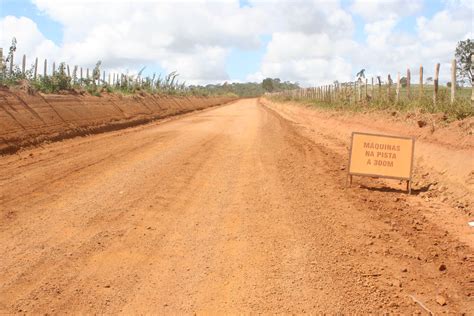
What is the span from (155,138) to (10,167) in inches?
208

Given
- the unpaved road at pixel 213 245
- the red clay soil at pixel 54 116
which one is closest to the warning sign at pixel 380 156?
the unpaved road at pixel 213 245

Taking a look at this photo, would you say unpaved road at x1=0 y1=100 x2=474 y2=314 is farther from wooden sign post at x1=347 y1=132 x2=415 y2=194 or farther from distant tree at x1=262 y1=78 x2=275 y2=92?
distant tree at x1=262 y1=78 x2=275 y2=92

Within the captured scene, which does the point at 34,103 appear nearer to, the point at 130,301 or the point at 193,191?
the point at 193,191

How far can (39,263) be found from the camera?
195 inches

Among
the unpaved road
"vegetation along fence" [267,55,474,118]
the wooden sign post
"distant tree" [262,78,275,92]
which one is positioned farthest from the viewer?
"distant tree" [262,78,275,92]

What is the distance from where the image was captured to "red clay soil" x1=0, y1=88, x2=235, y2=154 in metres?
13.1

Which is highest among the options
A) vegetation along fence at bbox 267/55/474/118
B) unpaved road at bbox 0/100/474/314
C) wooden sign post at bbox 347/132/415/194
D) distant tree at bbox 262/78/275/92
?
distant tree at bbox 262/78/275/92

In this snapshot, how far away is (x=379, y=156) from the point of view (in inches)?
355

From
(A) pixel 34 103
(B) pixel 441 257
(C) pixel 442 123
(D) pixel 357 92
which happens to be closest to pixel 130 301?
(B) pixel 441 257

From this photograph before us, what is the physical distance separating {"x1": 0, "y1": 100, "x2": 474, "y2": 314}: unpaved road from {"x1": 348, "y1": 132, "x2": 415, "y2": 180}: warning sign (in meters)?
0.41

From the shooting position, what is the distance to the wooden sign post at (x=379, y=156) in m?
8.92

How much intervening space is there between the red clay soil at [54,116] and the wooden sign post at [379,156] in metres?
8.41

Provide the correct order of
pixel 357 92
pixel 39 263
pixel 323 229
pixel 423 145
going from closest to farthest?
pixel 39 263 → pixel 323 229 → pixel 423 145 → pixel 357 92

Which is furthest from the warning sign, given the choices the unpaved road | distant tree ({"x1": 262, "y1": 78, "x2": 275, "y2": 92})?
distant tree ({"x1": 262, "y1": 78, "x2": 275, "y2": 92})
